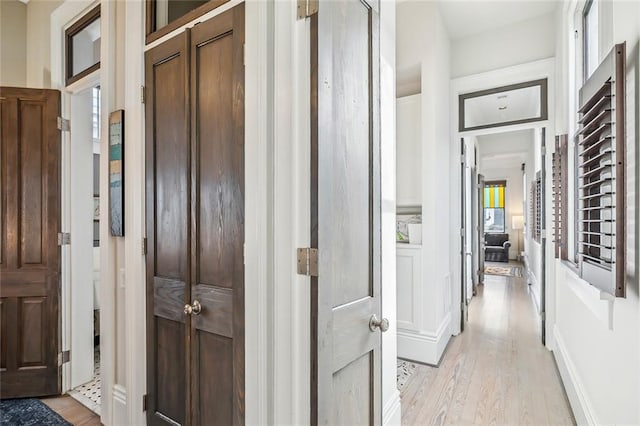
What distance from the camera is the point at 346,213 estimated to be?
1.40 metres

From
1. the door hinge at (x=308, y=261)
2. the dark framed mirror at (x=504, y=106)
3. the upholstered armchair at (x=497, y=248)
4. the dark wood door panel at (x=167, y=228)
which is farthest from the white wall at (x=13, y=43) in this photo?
the upholstered armchair at (x=497, y=248)

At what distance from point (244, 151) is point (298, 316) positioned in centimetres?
70

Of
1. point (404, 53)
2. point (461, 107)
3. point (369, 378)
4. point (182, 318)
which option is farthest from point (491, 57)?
point (182, 318)

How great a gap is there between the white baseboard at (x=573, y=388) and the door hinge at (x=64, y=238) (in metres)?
3.60

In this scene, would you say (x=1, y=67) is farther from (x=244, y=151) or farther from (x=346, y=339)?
(x=346, y=339)

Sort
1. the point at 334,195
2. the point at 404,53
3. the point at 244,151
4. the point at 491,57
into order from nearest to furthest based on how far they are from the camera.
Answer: the point at 334,195 → the point at 244,151 → the point at 404,53 → the point at 491,57

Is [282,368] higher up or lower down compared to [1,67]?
lower down

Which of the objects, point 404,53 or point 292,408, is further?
point 404,53

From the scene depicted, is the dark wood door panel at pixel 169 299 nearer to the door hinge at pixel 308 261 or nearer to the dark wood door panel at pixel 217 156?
the dark wood door panel at pixel 217 156

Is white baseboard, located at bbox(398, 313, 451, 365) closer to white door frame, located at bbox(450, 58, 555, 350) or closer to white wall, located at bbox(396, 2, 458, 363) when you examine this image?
white wall, located at bbox(396, 2, 458, 363)

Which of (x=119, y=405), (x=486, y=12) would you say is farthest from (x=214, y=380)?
(x=486, y=12)

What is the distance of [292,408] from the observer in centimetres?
134

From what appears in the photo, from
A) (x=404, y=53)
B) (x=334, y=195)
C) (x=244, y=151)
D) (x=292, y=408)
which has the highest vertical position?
(x=404, y=53)

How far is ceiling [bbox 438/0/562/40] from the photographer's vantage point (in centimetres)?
329
